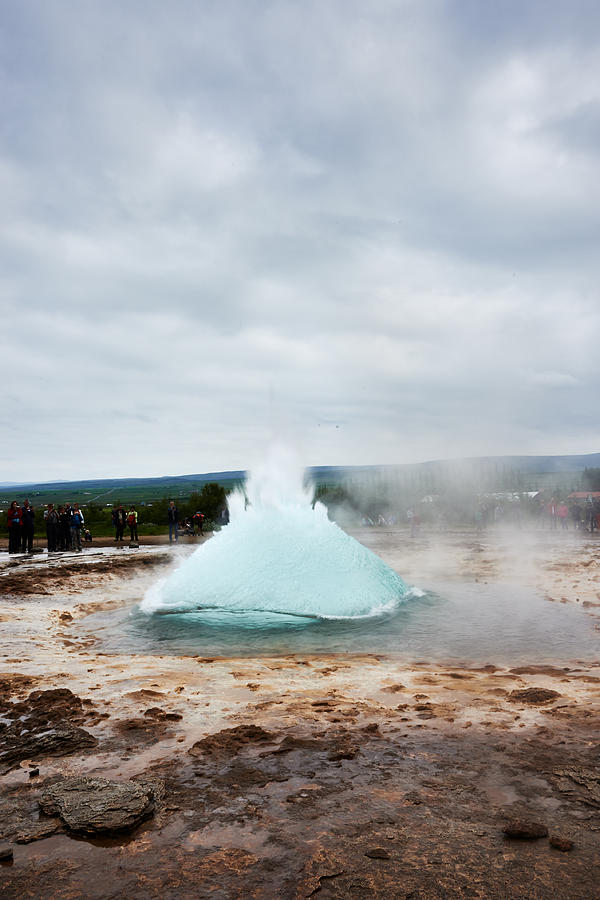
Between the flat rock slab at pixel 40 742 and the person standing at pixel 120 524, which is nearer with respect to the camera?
the flat rock slab at pixel 40 742

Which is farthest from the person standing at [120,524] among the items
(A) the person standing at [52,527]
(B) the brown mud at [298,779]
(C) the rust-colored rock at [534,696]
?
(C) the rust-colored rock at [534,696]

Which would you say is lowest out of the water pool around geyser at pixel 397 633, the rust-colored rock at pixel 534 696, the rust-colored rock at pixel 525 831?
the water pool around geyser at pixel 397 633

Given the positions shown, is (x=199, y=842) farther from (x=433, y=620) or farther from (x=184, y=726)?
(x=433, y=620)

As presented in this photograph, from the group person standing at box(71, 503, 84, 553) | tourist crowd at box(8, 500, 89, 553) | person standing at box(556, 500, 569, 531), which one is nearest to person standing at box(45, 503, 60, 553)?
tourist crowd at box(8, 500, 89, 553)

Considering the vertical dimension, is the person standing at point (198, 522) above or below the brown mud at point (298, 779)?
above

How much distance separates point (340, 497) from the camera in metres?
34.0

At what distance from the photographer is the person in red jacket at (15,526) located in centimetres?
1695

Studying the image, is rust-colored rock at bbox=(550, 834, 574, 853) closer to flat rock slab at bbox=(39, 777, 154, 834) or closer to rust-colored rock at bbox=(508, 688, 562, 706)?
flat rock slab at bbox=(39, 777, 154, 834)

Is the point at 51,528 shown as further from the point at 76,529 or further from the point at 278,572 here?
the point at 278,572

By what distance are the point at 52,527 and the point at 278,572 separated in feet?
36.2

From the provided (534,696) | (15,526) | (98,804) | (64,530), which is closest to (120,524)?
(64,530)

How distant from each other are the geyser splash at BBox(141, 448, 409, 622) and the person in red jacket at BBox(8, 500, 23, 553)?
901cm

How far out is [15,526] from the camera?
1730 cm

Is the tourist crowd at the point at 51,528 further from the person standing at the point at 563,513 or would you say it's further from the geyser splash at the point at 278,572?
the person standing at the point at 563,513
